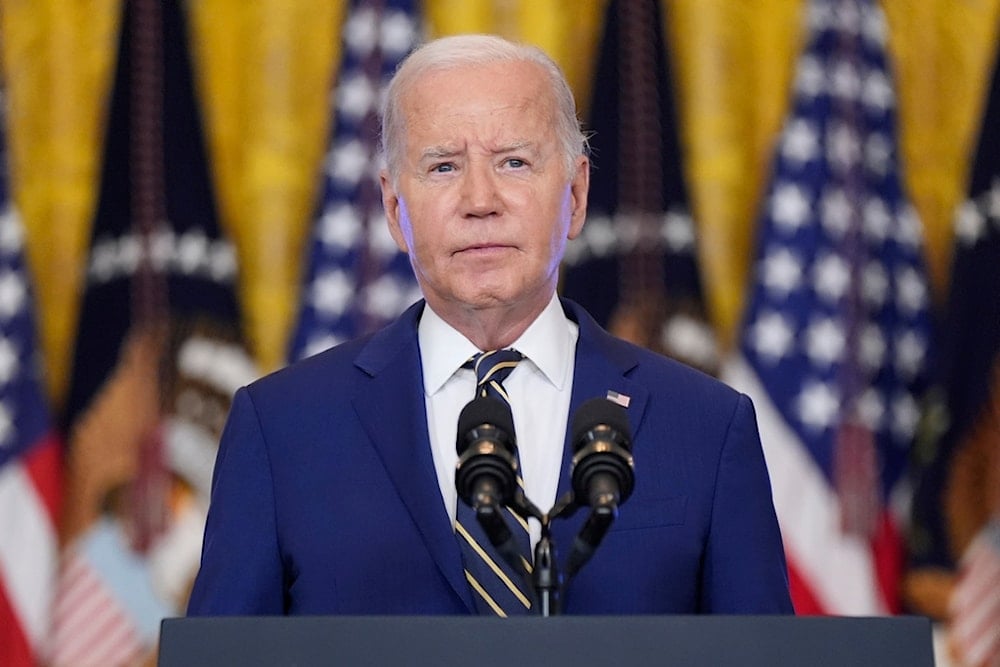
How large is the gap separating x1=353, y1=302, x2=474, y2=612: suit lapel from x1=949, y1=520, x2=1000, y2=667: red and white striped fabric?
6.76 ft

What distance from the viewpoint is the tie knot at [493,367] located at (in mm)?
2213

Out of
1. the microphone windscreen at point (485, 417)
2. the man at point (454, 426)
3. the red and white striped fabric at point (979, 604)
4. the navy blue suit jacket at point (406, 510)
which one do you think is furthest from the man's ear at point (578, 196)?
the red and white striped fabric at point (979, 604)

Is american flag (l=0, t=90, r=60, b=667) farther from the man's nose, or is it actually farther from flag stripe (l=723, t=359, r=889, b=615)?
the man's nose

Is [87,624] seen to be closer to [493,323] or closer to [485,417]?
[493,323]

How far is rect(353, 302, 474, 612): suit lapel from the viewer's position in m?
2.05

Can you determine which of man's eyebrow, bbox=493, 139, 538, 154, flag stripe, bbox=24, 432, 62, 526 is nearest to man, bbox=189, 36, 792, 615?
man's eyebrow, bbox=493, 139, 538, 154

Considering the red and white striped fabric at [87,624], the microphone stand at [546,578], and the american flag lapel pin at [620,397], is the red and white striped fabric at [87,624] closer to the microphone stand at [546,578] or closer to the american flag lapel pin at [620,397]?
the american flag lapel pin at [620,397]

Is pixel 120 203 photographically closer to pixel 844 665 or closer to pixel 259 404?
pixel 259 404

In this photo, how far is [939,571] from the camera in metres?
3.83

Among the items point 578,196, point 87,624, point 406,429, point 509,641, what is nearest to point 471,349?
point 406,429

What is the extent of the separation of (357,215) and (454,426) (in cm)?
187

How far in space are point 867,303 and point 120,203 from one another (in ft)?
6.32

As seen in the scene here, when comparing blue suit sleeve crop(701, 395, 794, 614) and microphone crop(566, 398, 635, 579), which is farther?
blue suit sleeve crop(701, 395, 794, 614)

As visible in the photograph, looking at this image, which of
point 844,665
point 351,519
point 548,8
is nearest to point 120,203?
point 548,8
